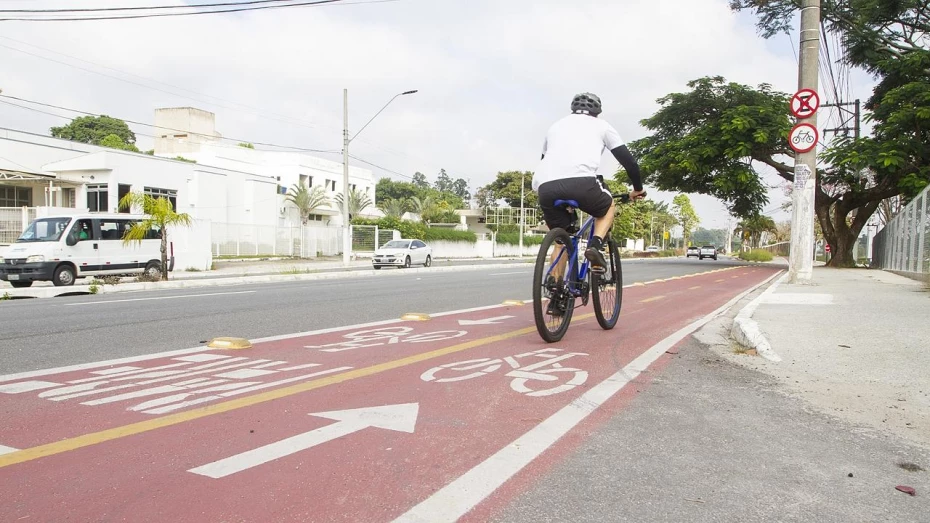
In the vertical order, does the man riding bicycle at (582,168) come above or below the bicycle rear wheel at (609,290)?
above

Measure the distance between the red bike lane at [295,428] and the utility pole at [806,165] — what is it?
26.2 ft

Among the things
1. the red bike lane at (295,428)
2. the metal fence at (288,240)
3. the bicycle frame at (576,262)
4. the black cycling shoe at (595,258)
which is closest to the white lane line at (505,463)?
the red bike lane at (295,428)

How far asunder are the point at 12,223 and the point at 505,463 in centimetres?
2569

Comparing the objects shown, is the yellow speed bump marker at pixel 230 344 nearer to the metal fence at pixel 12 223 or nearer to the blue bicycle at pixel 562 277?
the blue bicycle at pixel 562 277

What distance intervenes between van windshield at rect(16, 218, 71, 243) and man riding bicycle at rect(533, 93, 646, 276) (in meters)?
15.1

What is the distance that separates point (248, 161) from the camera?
5131cm

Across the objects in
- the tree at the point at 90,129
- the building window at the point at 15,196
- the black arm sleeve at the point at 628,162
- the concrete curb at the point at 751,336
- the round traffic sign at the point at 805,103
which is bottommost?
the concrete curb at the point at 751,336

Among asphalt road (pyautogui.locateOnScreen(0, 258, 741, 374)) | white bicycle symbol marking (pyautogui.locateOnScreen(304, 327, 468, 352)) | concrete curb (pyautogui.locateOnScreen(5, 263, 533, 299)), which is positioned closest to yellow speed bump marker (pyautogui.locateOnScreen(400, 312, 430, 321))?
asphalt road (pyautogui.locateOnScreen(0, 258, 741, 374))

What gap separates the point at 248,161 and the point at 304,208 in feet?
27.6

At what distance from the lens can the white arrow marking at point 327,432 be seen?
2764 mm

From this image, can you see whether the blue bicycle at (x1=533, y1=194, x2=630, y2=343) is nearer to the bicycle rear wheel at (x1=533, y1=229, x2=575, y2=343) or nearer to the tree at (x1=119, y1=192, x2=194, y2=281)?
the bicycle rear wheel at (x1=533, y1=229, x2=575, y2=343)

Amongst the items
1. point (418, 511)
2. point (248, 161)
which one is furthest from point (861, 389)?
point (248, 161)

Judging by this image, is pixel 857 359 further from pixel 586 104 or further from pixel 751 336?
pixel 586 104

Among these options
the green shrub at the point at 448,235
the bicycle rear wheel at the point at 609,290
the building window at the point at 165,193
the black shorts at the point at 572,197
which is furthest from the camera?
the green shrub at the point at 448,235
